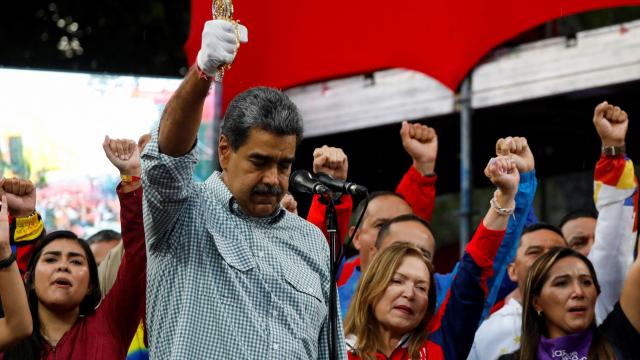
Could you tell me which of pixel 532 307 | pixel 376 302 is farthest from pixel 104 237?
pixel 532 307

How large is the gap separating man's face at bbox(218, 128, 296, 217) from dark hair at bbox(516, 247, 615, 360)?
1953 mm

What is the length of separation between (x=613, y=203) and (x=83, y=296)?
2.41 m

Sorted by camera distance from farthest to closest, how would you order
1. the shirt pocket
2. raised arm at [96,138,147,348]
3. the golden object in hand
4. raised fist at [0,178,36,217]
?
raised fist at [0,178,36,217]
raised arm at [96,138,147,348]
the shirt pocket
the golden object in hand

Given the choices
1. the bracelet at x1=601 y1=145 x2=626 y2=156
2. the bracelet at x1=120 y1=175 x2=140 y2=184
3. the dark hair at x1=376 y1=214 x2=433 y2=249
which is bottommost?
the dark hair at x1=376 y1=214 x2=433 y2=249

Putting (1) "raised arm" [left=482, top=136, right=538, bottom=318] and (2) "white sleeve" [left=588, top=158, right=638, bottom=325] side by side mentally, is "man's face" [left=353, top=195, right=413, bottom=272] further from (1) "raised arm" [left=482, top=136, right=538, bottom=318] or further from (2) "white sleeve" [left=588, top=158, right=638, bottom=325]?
(2) "white sleeve" [left=588, top=158, right=638, bottom=325]

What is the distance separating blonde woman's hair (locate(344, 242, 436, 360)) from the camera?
16.2 feet

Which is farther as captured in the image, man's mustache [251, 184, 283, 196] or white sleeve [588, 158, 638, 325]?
white sleeve [588, 158, 638, 325]

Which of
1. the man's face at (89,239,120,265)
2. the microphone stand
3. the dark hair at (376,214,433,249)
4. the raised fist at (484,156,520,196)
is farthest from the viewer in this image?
the man's face at (89,239,120,265)

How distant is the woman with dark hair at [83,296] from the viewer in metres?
4.01

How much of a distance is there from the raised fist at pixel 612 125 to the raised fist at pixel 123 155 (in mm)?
2321

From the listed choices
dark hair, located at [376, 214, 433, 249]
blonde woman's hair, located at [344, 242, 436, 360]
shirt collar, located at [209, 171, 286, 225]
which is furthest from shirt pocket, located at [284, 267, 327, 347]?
dark hair, located at [376, 214, 433, 249]

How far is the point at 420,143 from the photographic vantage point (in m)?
6.02

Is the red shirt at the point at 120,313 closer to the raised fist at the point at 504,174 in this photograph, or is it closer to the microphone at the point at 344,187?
the microphone at the point at 344,187

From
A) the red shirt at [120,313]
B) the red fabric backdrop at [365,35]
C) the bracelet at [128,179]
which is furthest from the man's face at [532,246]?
the bracelet at [128,179]
